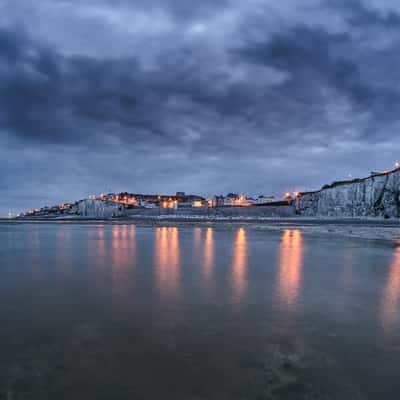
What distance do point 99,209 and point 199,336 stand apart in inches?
4752

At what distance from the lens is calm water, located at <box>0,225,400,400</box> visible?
10.2 feet

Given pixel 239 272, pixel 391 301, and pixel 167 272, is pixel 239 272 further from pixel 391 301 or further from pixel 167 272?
pixel 391 301

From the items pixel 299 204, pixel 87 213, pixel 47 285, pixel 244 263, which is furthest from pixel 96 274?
pixel 87 213

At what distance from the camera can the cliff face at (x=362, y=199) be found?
→ 64.2 metres

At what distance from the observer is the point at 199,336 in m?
4.34

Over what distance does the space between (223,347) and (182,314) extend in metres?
1.53

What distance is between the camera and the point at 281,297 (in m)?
6.50

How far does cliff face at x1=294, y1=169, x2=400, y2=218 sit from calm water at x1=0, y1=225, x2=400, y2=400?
67.5m

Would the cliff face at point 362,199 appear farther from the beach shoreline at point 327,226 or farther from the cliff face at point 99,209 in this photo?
the cliff face at point 99,209

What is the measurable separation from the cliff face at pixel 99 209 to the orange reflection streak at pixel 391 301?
341ft

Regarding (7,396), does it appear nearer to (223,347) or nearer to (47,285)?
(223,347)

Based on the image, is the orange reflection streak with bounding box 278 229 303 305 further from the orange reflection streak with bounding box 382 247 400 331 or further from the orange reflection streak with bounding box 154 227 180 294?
the orange reflection streak with bounding box 154 227 180 294

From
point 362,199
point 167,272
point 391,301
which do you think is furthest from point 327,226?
point 391,301

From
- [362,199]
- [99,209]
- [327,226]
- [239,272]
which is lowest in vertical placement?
[327,226]
